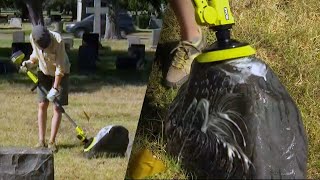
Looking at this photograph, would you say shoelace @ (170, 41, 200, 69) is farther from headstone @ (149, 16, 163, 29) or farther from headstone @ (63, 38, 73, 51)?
headstone @ (63, 38, 73, 51)

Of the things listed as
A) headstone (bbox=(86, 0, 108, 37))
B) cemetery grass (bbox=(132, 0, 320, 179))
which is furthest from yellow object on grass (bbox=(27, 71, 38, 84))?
cemetery grass (bbox=(132, 0, 320, 179))

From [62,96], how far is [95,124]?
0.15m

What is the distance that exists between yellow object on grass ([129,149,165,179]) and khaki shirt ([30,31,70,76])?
567 millimetres

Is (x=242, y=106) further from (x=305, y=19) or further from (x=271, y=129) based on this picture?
(x=305, y=19)

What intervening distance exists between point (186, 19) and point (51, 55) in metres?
0.52

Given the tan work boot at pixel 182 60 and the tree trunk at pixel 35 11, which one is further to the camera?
the tree trunk at pixel 35 11

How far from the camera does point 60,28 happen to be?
1754mm

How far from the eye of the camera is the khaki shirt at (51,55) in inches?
68.2

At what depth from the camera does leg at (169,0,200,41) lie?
4.57 ft

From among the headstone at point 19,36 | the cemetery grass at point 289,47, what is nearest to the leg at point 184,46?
the cemetery grass at point 289,47

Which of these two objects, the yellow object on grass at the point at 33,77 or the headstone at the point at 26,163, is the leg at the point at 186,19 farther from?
the headstone at the point at 26,163

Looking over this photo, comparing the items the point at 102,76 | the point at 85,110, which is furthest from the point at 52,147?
the point at 102,76

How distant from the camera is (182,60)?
56.4 inches

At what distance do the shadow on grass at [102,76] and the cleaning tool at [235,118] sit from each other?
68 centimetres
